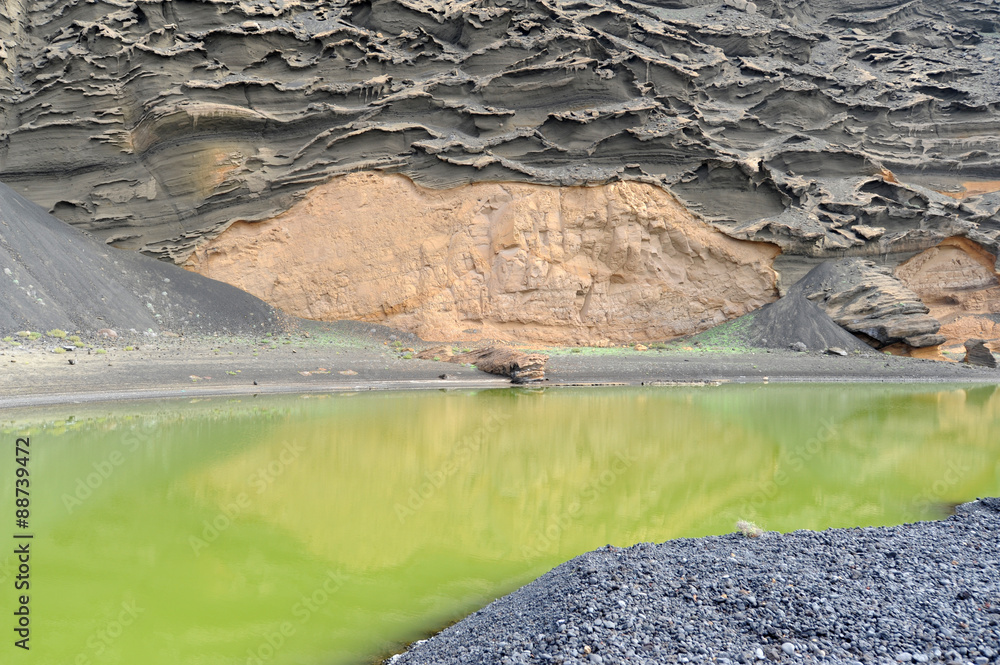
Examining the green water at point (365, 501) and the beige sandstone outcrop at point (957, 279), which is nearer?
the green water at point (365, 501)

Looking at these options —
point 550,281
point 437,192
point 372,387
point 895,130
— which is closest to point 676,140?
point 550,281

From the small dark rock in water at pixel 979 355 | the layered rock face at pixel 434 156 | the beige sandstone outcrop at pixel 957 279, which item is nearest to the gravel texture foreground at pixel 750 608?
the layered rock face at pixel 434 156

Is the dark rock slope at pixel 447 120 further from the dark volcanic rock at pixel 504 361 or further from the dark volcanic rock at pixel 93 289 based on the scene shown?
the dark volcanic rock at pixel 504 361

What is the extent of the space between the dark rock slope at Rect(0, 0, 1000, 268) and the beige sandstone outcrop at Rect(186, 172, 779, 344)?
895 mm

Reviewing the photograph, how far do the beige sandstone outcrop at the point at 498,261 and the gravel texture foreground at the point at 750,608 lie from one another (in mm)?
21188

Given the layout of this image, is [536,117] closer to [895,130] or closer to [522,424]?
[522,424]

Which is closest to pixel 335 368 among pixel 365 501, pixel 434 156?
pixel 434 156

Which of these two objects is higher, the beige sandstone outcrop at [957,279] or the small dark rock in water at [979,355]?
the beige sandstone outcrop at [957,279]

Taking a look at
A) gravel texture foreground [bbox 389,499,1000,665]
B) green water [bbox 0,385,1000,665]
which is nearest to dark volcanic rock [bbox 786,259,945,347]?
green water [bbox 0,385,1000,665]

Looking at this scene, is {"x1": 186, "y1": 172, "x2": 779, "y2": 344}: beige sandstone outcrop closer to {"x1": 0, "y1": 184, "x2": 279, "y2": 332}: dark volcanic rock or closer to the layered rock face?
the layered rock face

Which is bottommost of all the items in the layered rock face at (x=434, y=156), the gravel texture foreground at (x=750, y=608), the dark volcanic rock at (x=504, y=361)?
the dark volcanic rock at (x=504, y=361)

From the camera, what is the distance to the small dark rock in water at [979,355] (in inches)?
1025

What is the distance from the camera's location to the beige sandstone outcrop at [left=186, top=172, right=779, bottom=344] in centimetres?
2584

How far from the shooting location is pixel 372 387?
61.6 ft
